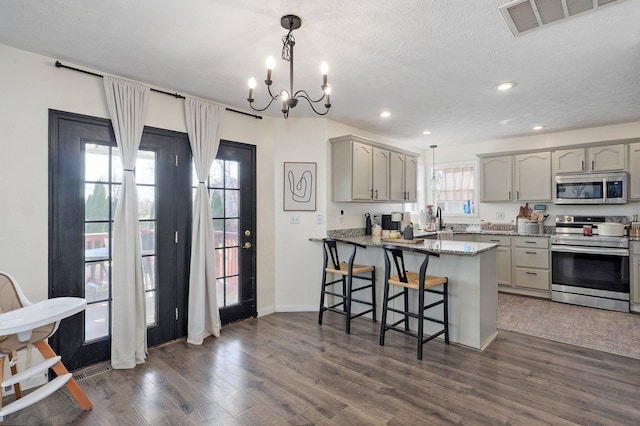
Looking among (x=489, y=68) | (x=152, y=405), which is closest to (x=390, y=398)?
(x=152, y=405)

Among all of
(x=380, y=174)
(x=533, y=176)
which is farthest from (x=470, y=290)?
(x=533, y=176)

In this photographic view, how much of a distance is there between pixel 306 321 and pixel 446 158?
4.33 meters

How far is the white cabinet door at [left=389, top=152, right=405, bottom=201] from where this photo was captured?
5070 mm

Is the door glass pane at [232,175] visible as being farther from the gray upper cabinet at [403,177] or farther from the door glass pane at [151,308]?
the gray upper cabinet at [403,177]

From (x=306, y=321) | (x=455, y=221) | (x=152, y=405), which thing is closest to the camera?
(x=152, y=405)

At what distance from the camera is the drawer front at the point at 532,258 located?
4.90 meters

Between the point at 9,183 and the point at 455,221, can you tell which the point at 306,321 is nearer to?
the point at 9,183

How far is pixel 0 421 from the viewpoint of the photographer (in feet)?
6.93

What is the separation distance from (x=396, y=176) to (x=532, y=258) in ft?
7.79

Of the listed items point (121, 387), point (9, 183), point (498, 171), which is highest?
point (498, 171)

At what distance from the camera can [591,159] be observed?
477 cm

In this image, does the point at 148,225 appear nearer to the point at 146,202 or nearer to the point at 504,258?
the point at 146,202

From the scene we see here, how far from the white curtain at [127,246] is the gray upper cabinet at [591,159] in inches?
223

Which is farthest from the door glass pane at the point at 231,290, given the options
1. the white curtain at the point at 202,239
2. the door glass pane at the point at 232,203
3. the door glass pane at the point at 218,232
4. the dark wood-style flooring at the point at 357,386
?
the door glass pane at the point at 232,203
